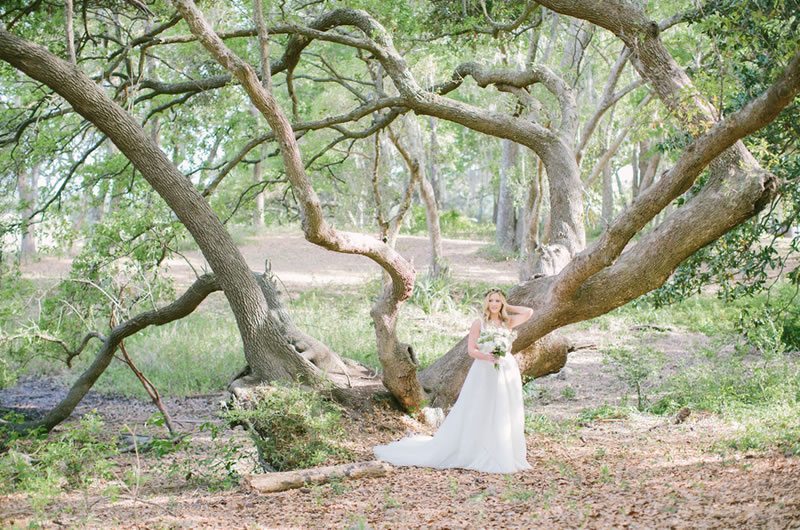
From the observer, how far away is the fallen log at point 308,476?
7109 mm

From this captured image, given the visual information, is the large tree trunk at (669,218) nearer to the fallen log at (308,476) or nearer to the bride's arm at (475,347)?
the bride's arm at (475,347)

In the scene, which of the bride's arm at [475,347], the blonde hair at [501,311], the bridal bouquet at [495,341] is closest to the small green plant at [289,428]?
the bride's arm at [475,347]

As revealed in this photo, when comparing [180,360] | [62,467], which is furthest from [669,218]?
[180,360]

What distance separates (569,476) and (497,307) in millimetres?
1979

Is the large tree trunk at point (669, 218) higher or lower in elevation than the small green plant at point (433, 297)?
higher

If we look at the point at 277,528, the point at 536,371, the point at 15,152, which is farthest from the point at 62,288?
the point at 536,371

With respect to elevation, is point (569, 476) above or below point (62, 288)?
below

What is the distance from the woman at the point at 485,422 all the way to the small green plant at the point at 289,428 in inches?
27.7

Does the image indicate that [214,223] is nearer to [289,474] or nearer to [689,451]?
[289,474]

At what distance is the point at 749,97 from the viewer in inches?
298

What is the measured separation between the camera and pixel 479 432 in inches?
324

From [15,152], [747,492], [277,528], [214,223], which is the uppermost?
[15,152]

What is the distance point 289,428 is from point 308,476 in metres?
0.72

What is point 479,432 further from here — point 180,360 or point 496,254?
point 496,254
